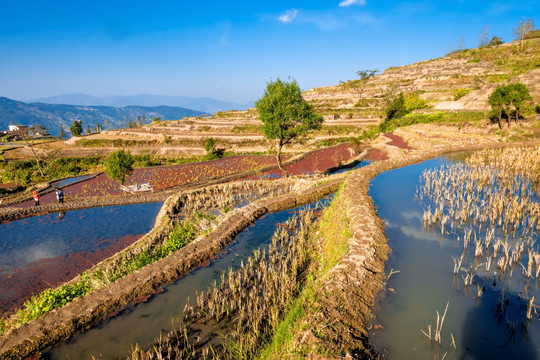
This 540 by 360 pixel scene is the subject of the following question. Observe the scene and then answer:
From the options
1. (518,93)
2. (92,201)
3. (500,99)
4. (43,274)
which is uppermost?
(518,93)

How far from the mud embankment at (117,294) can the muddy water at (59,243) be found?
273cm

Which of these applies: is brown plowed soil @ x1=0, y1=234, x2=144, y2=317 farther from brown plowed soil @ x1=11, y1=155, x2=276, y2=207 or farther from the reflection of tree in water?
the reflection of tree in water

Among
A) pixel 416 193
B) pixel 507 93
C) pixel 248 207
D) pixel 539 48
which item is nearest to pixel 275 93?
pixel 248 207

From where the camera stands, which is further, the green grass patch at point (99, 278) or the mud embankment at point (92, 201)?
the mud embankment at point (92, 201)

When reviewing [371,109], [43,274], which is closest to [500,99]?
[371,109]

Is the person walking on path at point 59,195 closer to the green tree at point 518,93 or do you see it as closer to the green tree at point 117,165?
the green tree at point 117,165

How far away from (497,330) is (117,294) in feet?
41.9

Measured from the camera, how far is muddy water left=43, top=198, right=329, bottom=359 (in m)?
8.55

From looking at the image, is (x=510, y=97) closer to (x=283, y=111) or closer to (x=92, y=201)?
(x=283, y=111)

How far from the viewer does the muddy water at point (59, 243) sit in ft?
47.5

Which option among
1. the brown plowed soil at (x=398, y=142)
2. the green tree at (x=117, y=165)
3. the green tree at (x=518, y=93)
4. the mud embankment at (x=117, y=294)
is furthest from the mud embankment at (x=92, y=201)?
the green tree at (x=518, y=93)

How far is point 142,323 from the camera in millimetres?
9680

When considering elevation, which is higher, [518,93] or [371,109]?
[371,109]

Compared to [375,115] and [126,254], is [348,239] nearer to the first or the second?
[126,254]
